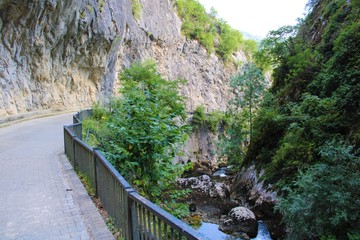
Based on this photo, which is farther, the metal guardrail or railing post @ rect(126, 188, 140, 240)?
railing post @ rect(126, 188, 140, 240)

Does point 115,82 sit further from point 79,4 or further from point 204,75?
point 204,75

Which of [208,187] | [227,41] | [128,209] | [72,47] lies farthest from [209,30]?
[128,209]

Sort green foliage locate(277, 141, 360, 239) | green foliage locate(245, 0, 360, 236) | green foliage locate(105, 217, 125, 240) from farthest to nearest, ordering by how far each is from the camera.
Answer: green foliage locate(245, 0, 360, 236)
green foliage locate(277, 141, 360, 239)
green foliage locate(105, 217, 125, 240)

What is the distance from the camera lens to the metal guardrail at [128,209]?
2.89 meters

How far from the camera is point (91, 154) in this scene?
6734 mm

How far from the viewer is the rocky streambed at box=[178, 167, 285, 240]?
465 inches

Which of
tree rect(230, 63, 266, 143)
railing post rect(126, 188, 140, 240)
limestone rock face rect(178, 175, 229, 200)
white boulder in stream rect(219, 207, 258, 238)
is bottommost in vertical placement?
limestone rock face rect(178, 175, 229, 200)

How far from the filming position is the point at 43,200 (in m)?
6.49

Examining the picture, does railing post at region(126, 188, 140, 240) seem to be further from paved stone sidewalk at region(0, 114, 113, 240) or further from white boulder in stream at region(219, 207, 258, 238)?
white boulder in stream at region(219, 207, 258, 238)

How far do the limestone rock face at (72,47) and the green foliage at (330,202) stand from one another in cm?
1874

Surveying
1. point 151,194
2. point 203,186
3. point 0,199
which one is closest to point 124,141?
point 151,194

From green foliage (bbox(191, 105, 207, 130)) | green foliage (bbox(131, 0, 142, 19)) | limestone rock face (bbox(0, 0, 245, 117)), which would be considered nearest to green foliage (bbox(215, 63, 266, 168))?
green foliage (bbox(191, 105, 207, 130))

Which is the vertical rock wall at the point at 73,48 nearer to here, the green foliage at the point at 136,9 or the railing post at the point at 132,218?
the green foliage at the point at 136,9

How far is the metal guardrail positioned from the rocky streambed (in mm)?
7071
